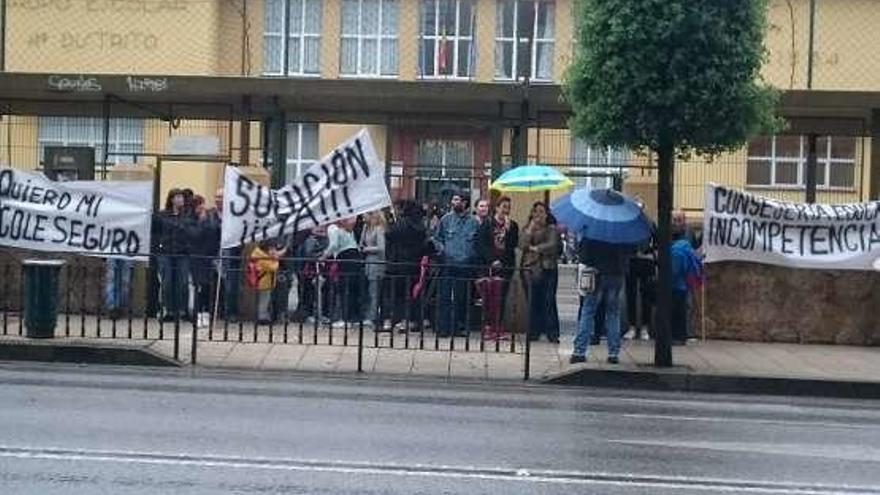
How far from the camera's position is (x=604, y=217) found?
14.6m

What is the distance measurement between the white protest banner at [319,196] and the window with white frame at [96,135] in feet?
35.6

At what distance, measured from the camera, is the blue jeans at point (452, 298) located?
15242 mm

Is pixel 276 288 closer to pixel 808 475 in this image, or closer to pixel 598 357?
pixel 598 357

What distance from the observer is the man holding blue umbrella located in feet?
48.0

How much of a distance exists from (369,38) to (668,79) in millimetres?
27782

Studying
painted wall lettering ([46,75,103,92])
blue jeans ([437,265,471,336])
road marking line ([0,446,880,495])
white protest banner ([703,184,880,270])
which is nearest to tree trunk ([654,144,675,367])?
blue jeans ([437,265,471,336])

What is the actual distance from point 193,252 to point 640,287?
251 inches

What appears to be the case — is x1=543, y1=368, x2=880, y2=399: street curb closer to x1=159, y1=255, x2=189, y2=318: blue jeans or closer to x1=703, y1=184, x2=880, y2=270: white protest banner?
x1=703, y1=184, x2=880, y2=270: white protest banner

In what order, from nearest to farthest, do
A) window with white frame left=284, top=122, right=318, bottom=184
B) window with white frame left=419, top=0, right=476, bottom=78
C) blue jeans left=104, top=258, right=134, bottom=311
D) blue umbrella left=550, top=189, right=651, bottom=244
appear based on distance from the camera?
blue umbrella left=550, top=189, right=651, bottom=244, blue jeans left=104, top=258, right=134, bottom=311, window with white frame left=419, top=0, right=476, bottom=78, window with white frame left=284, top=122, right=318, bottom=184

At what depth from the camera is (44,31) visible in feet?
129

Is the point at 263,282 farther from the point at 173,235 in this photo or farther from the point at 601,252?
the point at 601,252

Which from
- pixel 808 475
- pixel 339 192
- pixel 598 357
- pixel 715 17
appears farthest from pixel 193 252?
pixel 808 475

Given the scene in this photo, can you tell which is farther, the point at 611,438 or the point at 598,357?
the point at 598,357

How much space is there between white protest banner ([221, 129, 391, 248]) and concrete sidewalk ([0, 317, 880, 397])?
163 centimetres
